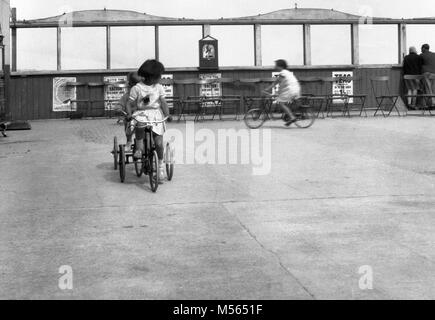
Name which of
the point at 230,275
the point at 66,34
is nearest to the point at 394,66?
the point at 66,34

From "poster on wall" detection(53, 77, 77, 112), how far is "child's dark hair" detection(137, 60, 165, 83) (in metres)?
13.9

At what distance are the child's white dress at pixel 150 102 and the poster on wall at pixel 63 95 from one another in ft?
45.4

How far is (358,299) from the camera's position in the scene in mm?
4449

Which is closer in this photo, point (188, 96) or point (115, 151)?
point (115, 151)

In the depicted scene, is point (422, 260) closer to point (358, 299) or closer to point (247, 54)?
point (358, 299)

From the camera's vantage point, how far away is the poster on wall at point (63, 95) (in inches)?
885

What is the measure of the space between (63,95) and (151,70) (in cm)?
1406

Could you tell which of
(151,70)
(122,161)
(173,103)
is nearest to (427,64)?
(173,103)

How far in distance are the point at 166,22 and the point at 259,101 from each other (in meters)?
3.78

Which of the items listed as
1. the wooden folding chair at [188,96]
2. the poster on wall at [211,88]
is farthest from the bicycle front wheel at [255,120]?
the poster on wall at [211,88]

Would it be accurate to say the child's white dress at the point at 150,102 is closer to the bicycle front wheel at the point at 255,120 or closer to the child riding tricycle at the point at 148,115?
the child riding tricycle at the point at 148,115

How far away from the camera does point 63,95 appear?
2253cm

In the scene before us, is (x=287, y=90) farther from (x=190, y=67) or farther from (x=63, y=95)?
(x=63, y=95)

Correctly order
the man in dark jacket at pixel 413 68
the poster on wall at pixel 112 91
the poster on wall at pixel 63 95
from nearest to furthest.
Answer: the poster on wall at pixel 63 95 < the poster on wall at pixel 112 91 < the man in dark jacket at pixel 413 68
